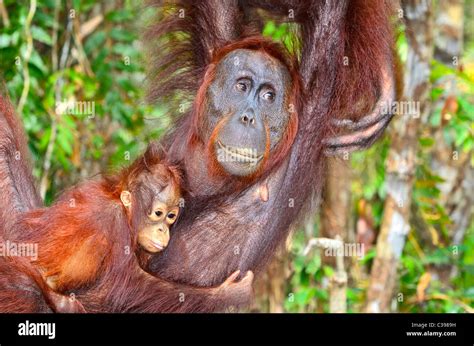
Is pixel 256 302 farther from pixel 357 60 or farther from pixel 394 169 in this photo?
pixel 357 60

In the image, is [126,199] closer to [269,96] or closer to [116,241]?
[116,241]

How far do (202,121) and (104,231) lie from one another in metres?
0.76

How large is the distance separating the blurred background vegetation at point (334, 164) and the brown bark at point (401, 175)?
0.49 feet

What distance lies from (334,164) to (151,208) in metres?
1.15

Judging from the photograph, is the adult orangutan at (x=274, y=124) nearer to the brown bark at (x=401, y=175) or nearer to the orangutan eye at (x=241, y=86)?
the orangutan eye at (x=241, y=86)

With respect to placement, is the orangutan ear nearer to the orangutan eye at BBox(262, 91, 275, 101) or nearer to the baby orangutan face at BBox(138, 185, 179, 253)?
the baby orangutan face at BBox(138, 185, 179, 253)

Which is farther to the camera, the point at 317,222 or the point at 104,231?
the point at 317,222

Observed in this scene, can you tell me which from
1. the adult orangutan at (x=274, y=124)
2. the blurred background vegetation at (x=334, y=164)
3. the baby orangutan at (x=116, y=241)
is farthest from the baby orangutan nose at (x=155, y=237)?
the blurred background vegetation at (x=334, y=164)

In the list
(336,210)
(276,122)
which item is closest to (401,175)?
(336,210)

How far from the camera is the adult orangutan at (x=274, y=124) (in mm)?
4277

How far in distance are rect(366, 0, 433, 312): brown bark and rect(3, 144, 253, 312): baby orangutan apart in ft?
4.07

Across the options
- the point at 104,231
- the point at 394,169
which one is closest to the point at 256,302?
the point at 394,169

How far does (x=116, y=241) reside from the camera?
4000 mm
